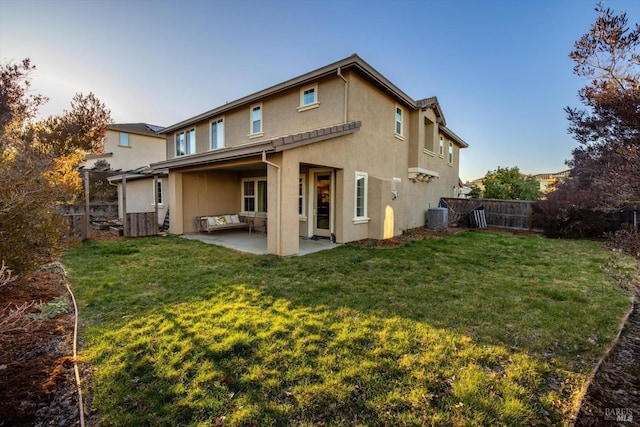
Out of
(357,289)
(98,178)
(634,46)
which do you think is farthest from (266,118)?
(98,178)

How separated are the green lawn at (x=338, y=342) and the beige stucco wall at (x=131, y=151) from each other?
23.6 meters

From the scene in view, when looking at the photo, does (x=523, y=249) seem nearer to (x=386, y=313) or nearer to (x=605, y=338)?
(x=605, y=338)

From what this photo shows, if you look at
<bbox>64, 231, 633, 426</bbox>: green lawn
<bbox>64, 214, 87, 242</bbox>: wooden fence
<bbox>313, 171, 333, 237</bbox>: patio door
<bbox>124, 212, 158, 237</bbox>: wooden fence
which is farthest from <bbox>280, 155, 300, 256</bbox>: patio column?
<bbox>64, 214, 87, 242</bbox>: wooden fence

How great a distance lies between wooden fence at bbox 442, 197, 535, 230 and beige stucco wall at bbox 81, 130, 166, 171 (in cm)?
2759

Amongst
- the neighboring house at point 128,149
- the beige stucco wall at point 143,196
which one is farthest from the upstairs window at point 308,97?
the neighboring house at point 128,149

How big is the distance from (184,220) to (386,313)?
10968 millimetres

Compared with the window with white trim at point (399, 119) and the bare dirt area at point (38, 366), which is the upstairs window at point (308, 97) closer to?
the window with white trim at point (399, 119)

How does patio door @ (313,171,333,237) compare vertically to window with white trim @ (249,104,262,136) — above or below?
below

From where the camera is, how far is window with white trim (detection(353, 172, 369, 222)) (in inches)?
429

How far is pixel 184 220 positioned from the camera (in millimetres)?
12781

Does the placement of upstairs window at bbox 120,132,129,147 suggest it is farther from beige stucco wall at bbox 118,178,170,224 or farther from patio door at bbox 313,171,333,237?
patio door at bbox 313,171,333,237

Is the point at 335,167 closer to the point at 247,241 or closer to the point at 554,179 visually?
the point at 247,241

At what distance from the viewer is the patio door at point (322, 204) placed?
36.1 ft

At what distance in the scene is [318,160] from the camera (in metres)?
9.03
